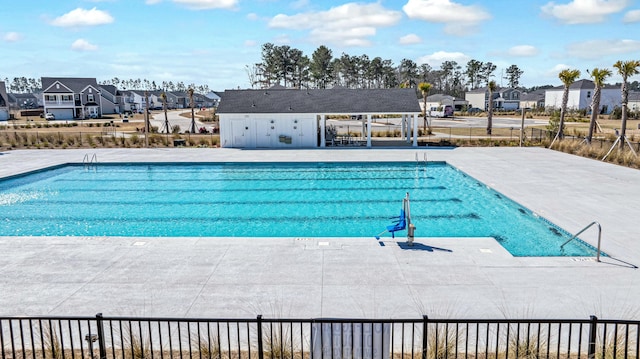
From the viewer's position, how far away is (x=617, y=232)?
11531mm

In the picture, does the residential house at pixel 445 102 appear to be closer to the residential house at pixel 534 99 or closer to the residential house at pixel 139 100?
the residential house at pixel 534 99

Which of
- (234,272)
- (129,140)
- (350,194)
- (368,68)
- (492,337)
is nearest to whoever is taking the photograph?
(492,337)

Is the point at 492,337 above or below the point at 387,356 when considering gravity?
below

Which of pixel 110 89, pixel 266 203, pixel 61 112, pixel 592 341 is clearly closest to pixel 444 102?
pixel 110 89

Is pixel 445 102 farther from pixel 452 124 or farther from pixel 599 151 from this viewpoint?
pixel 599 151

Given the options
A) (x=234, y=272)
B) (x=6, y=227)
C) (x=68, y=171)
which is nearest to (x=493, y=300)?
(x=234, y=272)

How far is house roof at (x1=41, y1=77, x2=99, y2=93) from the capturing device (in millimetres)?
74125

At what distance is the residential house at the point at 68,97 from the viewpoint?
74.1 metres

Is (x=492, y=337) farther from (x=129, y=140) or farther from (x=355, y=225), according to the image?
(x=129, y=140)

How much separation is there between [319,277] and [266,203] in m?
8.36

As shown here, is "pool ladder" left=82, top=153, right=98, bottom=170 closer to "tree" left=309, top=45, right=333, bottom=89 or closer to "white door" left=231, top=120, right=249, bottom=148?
"white door" left=231, top=120, right=249, bottom=148

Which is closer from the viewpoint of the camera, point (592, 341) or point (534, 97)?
point (592, 341)

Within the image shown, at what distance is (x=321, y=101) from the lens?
3219 centimetres

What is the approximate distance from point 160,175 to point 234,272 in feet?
47.2
